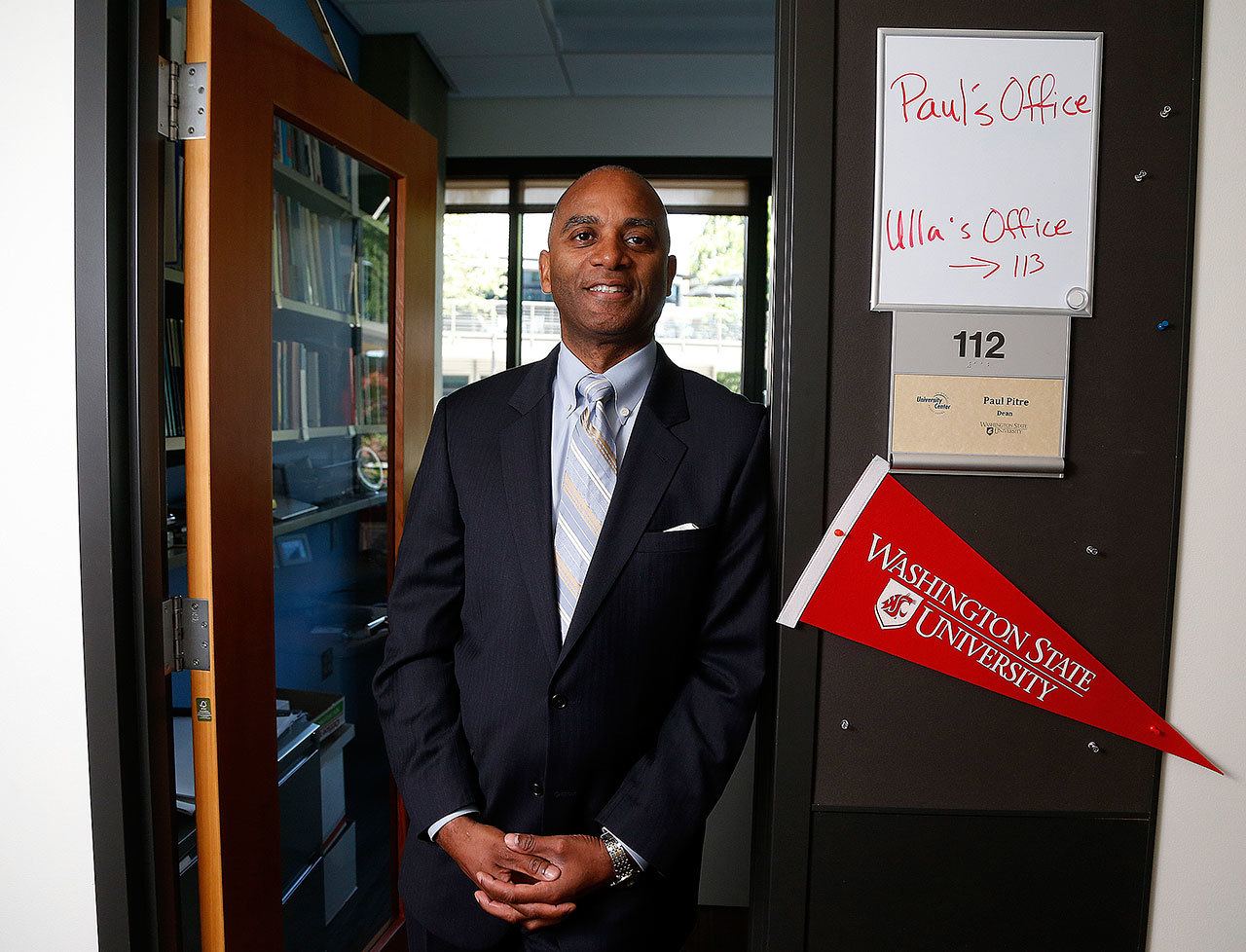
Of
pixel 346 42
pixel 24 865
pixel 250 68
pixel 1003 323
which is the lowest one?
pixel 24 865

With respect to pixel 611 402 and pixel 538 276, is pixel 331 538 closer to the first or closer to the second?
pixel 611 402

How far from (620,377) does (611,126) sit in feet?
11.9

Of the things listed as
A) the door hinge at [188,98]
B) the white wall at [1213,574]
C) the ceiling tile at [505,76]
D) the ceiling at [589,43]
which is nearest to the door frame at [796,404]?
the white wall at [1213,574]

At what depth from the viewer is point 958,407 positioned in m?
1.05

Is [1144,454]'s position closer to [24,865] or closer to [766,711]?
[766,711]

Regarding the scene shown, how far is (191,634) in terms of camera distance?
1.29 metres

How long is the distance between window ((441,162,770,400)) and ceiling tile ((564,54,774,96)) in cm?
42

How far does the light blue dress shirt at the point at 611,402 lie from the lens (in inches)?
48.5

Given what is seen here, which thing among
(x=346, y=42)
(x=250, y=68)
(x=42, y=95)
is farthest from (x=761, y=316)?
(x=42, y=95)

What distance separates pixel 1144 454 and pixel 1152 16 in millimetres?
543

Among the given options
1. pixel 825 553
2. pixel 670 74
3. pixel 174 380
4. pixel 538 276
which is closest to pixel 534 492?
pixel 825 553

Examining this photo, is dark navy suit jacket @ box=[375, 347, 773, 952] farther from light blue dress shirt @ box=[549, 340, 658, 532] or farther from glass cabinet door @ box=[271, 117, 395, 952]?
glass cabinet door @ box=[271, 117, 395, 952]

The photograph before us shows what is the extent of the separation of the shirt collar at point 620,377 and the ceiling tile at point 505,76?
310cm

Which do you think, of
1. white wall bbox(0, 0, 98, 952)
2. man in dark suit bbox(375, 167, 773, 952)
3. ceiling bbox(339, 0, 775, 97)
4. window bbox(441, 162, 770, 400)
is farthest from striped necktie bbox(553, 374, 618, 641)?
window bbox(441, 162, 770, 400)
